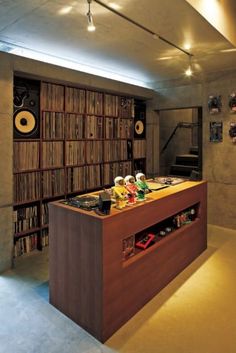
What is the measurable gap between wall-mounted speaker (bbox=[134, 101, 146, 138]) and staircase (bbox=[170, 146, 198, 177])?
129 centimetres

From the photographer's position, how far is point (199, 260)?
10.7ft

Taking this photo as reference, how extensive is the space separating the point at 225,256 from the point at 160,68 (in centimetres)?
267

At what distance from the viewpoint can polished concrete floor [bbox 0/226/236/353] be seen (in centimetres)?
191

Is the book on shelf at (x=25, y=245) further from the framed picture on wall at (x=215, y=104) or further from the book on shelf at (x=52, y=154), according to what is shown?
the framed picture on wall at (x=215, y=104)

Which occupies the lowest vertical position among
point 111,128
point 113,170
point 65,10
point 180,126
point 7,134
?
point 113,170

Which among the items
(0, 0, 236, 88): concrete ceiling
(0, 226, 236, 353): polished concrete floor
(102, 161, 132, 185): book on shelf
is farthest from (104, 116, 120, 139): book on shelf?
(0, 226, 236, 353): polished concrete floor

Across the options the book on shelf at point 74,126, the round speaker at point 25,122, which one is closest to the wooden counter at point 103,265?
the round speaker at point 25,122

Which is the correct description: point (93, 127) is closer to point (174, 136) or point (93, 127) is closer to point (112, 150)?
point (112, 150)

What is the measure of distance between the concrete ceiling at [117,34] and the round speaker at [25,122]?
72 centimetres

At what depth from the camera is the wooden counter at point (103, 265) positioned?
6.40 ft

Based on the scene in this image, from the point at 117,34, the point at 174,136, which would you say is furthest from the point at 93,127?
the point at 174,136

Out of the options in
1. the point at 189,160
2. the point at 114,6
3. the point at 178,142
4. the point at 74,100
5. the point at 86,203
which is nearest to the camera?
the point at 114,6

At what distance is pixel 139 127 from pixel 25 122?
2.27 metres

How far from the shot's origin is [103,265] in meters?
1.92
